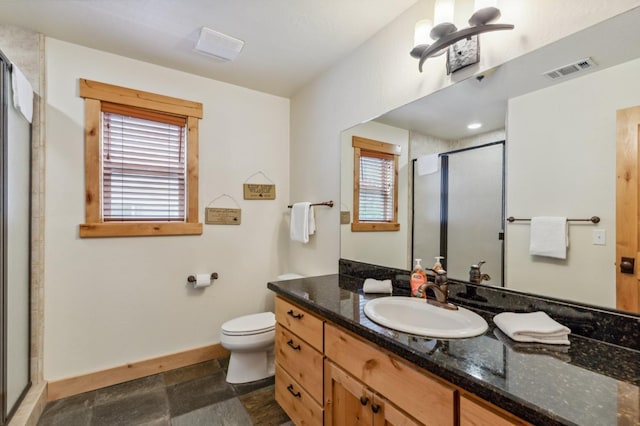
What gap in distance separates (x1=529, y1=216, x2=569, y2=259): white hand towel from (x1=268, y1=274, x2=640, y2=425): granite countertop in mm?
301

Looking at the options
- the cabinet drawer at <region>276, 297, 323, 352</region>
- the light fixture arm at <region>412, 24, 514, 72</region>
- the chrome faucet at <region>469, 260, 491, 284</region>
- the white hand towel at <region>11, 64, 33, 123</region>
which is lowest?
the cabinet drawer at <region>276, 297, 323, 352</region>

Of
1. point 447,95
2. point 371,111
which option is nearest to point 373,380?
point 447,95

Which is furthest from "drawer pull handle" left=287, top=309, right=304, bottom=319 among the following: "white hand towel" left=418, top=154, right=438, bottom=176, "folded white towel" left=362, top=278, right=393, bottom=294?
"white hand towel" left=418, top=154, right=438, bottom=176

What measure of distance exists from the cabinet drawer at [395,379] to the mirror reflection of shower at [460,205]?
64 cm

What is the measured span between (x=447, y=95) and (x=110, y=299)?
259 cm

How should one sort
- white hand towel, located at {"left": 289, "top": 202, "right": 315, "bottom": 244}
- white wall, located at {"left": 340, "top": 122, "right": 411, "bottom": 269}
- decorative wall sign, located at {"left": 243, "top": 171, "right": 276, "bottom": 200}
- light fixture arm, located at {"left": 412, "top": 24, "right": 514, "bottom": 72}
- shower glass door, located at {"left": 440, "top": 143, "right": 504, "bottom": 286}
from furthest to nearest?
decorative wall sign, located at {"left": 243, "top": 171, "right": 276, "bottom": 200}
white hand towel, located at {"left": 289, "top": 202, "right": 315, "bottom": 244}
white wall, located at {"left": 340, "top": 122, "right": 411, "bottom": 269}
shower glass door, located at {"left": 440, "top": 143, "right": 504, "bottom": 286}
light fixture arm, located at {"left": 412, "top": 24, "right": 514, "bottom": 72}

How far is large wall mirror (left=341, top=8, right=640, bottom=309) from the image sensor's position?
0.99 m

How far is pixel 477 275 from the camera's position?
1380mm

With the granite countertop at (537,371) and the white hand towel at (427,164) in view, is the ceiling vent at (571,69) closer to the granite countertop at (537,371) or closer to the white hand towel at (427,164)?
the white hand towel at (427,164)

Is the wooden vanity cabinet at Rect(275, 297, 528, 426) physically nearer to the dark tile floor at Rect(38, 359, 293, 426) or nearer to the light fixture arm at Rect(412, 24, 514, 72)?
the dark tile floor at Rect(38, 359, 293, 426)

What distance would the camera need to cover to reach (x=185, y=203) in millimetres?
2451

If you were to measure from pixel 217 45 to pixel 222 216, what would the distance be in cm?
132

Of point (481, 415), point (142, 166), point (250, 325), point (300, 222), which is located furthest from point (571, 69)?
point (142, 166)

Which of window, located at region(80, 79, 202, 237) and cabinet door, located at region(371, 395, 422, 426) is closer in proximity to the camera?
cabinet door, located at region(371, 395, 422, 426)
